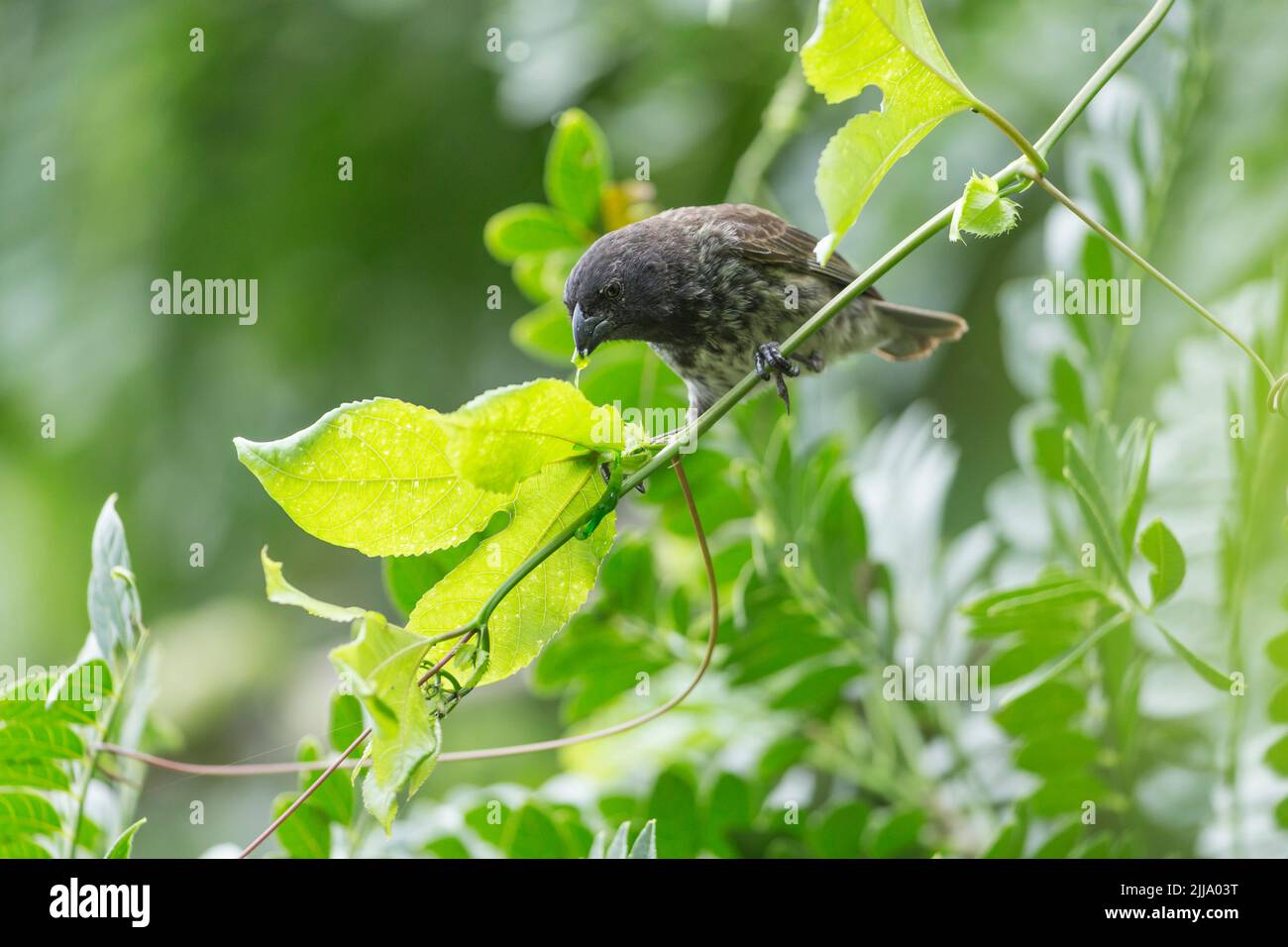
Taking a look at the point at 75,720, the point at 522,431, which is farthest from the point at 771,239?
the point at 75,720

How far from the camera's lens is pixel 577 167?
2.12m

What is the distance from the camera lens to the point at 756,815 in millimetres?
2025

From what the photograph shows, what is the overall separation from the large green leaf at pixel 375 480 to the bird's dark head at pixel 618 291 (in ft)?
2.84

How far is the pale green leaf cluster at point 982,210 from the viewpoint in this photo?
110cm

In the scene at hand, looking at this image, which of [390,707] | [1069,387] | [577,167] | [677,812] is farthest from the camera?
[577,167]

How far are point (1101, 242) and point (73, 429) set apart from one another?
315 cm

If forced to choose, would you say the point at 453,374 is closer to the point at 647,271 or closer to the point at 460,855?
A: the point at 647,271

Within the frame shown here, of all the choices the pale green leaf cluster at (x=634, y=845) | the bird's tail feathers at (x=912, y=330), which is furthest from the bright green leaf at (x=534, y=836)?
the bird's tail feathers at (x=912, y=330)

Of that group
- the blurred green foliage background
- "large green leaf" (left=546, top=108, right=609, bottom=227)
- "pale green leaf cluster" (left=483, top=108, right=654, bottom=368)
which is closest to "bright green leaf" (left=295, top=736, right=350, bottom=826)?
"pale green leaf cluster" (left=483, top=108, right=654, bottom=368)

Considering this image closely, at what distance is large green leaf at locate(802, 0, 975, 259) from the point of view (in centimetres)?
106

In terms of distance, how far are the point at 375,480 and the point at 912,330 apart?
1762 millimetres

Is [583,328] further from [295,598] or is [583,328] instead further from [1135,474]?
[295,598]

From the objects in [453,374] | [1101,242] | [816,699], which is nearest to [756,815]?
[816,699]

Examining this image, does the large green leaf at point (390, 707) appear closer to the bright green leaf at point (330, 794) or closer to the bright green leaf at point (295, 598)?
the bright green leaf at point (295, 598)
